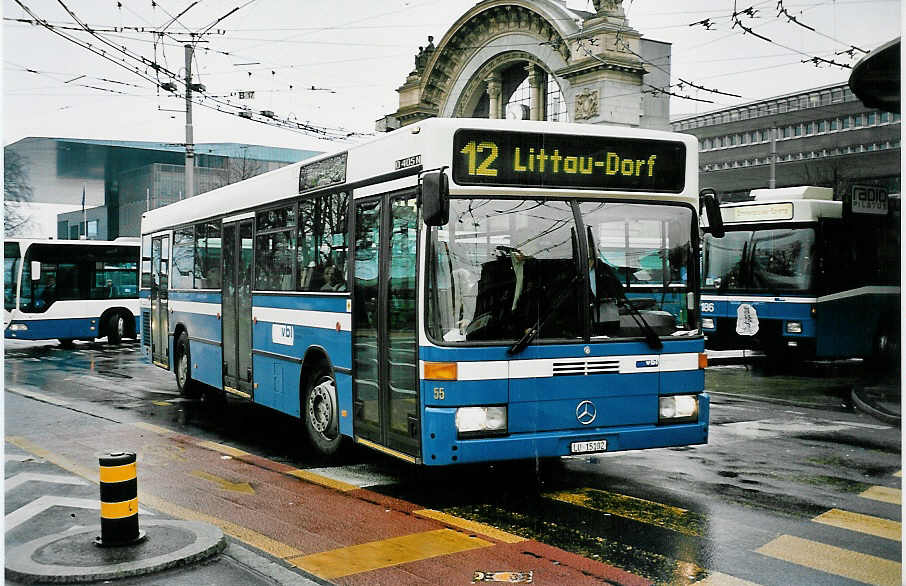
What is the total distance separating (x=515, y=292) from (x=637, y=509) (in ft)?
6.18

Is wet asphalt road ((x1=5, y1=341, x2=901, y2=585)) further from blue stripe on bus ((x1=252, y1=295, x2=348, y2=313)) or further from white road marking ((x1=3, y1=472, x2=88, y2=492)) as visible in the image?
white road marking ((x1=3, y1=472, x2=88, y2=492))

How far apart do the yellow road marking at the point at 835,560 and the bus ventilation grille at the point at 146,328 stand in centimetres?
1240

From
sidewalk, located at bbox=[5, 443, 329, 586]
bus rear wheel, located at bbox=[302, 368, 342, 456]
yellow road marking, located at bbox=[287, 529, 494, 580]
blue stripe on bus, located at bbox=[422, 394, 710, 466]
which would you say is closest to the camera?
sidewalk, located at bbox=[5, 443, 329, 586]

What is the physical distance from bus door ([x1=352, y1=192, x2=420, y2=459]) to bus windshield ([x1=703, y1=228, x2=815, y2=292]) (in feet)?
39.9

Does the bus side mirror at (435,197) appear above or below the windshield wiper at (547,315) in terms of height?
above

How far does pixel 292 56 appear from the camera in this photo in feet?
44.9

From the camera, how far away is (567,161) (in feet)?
24.5

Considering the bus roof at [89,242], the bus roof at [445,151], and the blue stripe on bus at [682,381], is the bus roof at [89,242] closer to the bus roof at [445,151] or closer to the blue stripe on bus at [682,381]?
the bus roof at [445,151]

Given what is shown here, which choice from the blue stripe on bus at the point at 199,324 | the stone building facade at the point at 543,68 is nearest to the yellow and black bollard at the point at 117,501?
the blue stripe on bus at the point at 199,324

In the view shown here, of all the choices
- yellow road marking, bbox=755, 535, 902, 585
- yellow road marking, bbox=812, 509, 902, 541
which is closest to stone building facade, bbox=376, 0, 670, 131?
yellow road marking, bbox=812, 509, 902, 541

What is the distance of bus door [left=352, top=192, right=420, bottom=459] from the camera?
7395 mm

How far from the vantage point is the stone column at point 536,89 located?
33778mm

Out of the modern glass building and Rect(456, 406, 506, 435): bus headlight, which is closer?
Rect(456, 406, 506, 435): bus headlight

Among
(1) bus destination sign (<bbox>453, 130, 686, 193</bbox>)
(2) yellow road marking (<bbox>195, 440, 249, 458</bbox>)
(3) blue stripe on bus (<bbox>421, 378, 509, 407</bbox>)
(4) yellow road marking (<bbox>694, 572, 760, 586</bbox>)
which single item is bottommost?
(2) yellow road marking (<bbox>195, 440, 249, 458</bbox>)
